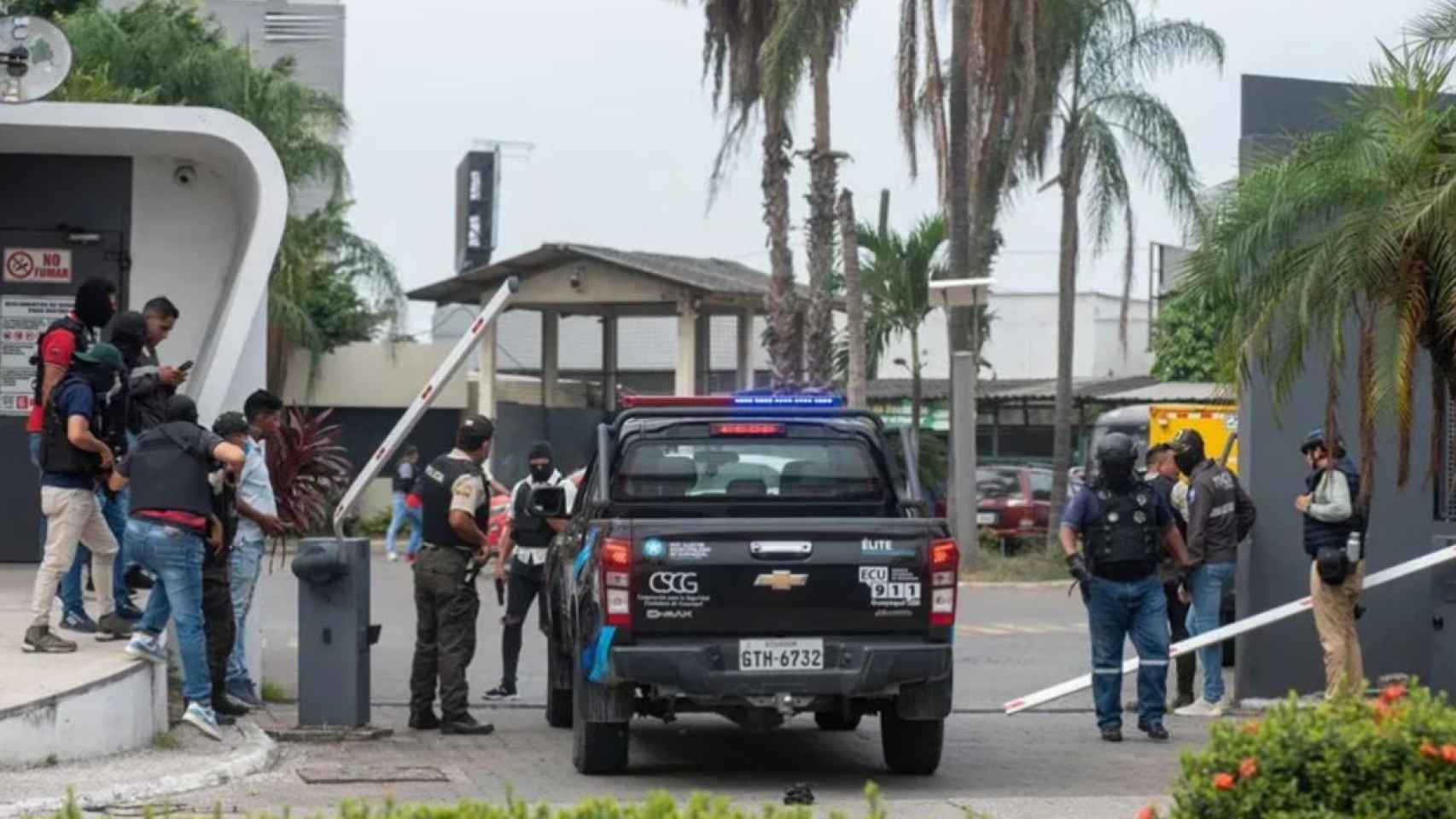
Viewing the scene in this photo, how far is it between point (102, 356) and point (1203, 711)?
25.8 feet

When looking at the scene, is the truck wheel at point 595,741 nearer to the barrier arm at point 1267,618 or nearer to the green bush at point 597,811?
the barrier arm at point 1267,618

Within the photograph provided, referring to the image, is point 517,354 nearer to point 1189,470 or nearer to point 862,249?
point 862,249

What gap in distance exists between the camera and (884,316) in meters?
40.5

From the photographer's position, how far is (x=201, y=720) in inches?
470

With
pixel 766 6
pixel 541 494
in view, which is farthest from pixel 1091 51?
pixel 541 494

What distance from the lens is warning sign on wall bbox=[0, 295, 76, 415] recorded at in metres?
16.0

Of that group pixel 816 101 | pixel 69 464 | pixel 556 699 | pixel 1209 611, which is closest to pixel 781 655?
pixel 556 699

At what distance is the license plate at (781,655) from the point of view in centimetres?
1128

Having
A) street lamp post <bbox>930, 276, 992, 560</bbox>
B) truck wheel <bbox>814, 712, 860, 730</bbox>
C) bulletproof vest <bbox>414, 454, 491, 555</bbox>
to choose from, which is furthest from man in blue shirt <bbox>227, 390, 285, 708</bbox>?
street lamp post <bbox>930, 276, 992, 560</bbox>

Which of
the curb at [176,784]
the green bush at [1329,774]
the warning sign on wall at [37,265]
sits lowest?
the curb at [176,784]

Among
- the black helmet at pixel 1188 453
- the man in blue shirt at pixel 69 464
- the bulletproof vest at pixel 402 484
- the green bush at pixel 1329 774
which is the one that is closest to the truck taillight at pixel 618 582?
the man in blue shirt at pixel 69 464

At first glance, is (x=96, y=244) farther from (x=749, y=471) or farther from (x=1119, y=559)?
(x=1119, y=559)

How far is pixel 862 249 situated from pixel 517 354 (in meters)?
23.2

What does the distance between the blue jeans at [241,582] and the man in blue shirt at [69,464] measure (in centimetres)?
152
